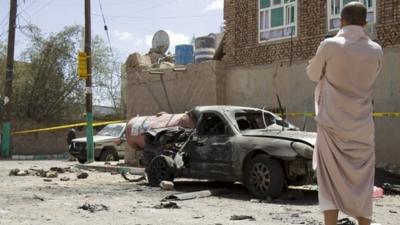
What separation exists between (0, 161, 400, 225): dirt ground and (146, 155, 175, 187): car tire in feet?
0.97

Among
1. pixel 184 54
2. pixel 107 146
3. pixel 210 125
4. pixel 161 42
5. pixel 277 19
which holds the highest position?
pixel 161 42

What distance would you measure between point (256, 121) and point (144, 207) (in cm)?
367

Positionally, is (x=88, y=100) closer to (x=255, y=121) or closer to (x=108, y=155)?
(x=108, y=155)

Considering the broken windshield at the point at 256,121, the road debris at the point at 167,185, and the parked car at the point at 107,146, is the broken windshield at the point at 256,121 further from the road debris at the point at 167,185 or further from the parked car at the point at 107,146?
the parked car at the point at 107,146

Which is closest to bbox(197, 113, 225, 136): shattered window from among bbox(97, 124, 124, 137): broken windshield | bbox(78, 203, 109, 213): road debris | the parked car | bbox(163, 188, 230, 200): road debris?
bbox(163, 188, 230, 200): road debris

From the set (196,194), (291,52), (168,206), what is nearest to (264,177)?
(196,194)

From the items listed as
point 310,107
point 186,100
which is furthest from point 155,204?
point 186,100

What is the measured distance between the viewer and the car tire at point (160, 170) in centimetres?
1218

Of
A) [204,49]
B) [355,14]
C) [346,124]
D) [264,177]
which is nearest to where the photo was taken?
[346,124]

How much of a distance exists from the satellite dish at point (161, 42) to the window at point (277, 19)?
25.8 feet

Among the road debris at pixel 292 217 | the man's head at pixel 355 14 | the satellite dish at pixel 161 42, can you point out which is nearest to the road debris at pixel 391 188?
the road debris at pixel 292 217

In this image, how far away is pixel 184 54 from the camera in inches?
A: 882

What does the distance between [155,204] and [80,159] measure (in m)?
14.1

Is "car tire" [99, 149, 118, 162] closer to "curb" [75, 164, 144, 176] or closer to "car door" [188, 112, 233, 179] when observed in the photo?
"curb" [75, 164, 144, 176]
